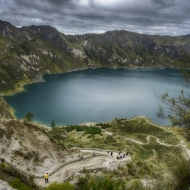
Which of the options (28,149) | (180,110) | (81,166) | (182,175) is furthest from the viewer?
(81,166)

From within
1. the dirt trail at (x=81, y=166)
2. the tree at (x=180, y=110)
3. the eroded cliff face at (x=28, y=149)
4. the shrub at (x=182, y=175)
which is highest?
the tree at (x=180, y=110)

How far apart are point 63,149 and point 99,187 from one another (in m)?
19.6

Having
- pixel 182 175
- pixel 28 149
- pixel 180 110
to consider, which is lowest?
pixel 28 149

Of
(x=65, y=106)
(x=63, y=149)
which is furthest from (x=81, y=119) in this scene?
(x=63, y=149)

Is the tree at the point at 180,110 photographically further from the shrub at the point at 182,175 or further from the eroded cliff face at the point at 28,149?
the eroded cliff face at the point at 28,149

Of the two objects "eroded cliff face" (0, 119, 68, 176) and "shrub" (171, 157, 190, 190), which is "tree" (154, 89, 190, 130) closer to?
"shrub" (171, 157, 190, 190)

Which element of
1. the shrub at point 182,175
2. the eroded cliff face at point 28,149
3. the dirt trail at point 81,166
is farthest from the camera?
the eroded cliff face at point 28,149

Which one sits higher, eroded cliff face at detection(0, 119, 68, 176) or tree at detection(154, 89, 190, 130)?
tree at detection(154, 89, 190, 130)

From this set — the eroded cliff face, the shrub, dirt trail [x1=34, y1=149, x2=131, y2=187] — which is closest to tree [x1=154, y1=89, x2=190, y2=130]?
the shrub

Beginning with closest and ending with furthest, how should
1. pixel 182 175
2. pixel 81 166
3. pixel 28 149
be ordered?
pixel 182 175 → pixel 28 149 → pixel 81 166

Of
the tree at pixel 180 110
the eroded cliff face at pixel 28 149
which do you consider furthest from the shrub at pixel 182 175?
the eroded cliff face at pixel 28 149

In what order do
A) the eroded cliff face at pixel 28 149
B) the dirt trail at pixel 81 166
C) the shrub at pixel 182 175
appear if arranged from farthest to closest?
1. the eroded cliff face at pixel 28 149
2. the dirt trail at pixel 81 166
3. the shrub at pixel 182 175

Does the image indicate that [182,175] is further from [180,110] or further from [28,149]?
[28,149]

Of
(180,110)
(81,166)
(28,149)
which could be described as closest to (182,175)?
(180,110)
